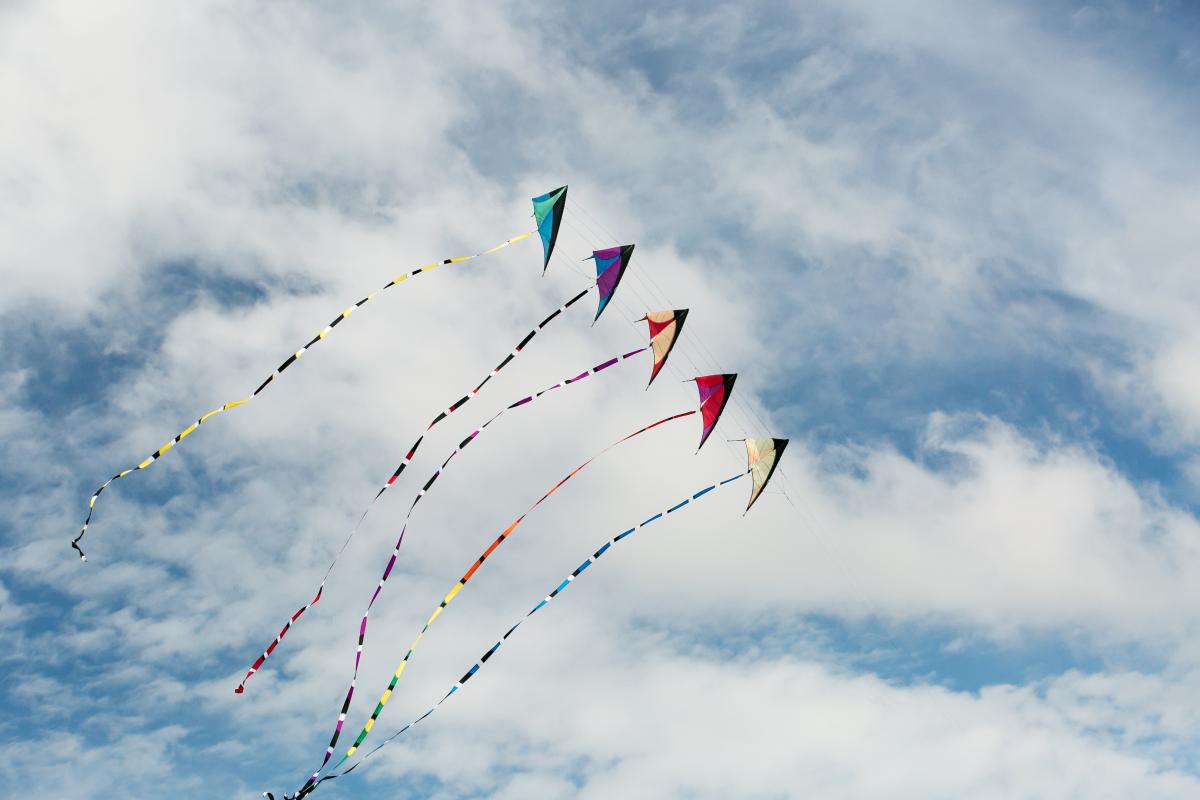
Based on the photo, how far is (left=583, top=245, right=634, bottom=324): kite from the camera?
2853 centimetres

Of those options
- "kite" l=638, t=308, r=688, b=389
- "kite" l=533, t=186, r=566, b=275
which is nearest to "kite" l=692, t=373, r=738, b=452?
"kite" l=638, t=308, r=688, b=389

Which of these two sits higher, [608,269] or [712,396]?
[608,269]

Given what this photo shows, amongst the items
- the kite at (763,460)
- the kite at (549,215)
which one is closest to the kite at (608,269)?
the kite at (549,215)

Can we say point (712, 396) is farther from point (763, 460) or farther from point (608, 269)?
point (608, 269)

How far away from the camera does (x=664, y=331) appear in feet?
95.9

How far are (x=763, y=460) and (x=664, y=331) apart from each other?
555cm

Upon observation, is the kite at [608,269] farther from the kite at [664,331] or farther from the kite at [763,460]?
the kite at [763,460]

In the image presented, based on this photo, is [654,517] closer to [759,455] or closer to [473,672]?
[759,455]

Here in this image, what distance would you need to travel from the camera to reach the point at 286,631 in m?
24.1

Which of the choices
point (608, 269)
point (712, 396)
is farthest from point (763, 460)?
point (608, 269)

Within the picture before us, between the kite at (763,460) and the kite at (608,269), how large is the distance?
713 centimetres

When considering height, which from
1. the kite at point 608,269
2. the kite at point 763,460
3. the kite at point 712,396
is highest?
the kite at point 608,269

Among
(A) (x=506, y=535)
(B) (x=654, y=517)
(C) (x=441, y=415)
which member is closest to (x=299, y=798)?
(A) (x=506, y=535)

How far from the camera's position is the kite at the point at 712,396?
97.9 ft
